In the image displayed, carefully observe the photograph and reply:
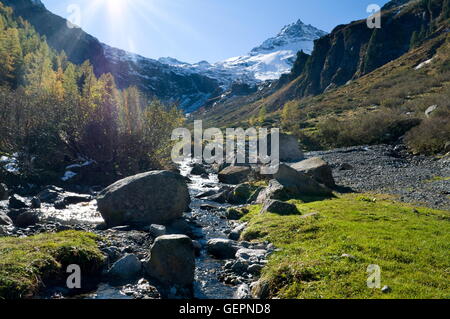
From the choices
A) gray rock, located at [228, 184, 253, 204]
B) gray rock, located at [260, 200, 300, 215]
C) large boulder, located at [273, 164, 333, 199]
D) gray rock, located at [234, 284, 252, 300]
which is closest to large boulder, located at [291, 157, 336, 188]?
large boulder, located at [273, 164, 333, 199]

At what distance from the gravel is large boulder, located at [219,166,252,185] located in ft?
39.2

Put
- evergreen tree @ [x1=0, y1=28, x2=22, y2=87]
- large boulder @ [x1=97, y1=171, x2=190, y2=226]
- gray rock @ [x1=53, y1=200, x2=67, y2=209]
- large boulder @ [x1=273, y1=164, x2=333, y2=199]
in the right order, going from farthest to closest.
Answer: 1. evergreen tree @ [x1=0, y1=28, x2=22, y2=87]
2. large boulder @ [x1=273, y1=164, x2=333, y2=199]
3. gray rock @ [x1=53, y1=200, x2=67, y2=209]
4. large boulder @ [x1=97, y1=171, x2=190, y2=226]

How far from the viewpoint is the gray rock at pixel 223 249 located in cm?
1664

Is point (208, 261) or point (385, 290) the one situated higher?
point (385, 290)

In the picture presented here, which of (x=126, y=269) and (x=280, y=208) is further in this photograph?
(x=280, y=208)

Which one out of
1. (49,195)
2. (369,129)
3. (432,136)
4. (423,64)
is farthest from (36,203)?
(423,64)

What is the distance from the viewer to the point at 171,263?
1317 cm

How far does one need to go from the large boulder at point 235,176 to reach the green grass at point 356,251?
2292 cm

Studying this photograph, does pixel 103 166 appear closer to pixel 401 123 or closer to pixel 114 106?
pixel 114 106

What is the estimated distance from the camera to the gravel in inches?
1040

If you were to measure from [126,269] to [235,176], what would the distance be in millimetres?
32028

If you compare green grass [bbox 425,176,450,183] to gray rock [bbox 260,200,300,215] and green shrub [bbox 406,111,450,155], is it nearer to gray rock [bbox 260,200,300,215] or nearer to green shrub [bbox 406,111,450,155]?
green shrub [bbox 406,111,450,155]

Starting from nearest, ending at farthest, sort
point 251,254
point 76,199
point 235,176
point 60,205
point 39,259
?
point 39,259, point 251,254, point 60,205, point 76,199, point 235,176

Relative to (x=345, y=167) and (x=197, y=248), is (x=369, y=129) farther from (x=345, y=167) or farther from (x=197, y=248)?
(x=197, y=248)
